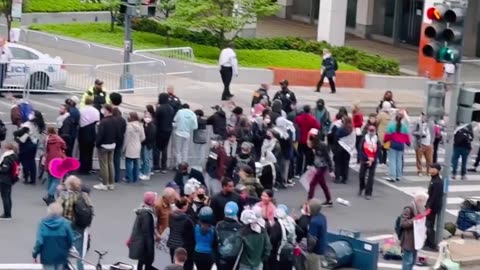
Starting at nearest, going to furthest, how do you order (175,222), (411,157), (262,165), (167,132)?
(175,222), (262,165), (167,132), (411,157)

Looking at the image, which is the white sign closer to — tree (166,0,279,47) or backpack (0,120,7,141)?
tree (166,0,279,47)

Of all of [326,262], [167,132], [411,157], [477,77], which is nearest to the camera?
[326,262]

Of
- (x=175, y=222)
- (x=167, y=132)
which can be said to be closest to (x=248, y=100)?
(x=167, y=132)

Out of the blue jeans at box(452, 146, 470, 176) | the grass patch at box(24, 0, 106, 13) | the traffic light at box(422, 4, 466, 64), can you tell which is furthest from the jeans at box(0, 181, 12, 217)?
the grass patch at box(24, 0, 106, 13)

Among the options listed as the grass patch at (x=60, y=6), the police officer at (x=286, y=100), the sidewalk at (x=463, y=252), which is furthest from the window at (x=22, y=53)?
the sidewalk at (x=463, y=252)

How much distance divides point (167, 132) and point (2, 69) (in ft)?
24.3

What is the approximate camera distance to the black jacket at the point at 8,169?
20859 mm

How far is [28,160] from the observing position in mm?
24000

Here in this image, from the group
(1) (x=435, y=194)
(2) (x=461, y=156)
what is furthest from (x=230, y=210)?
(2) (x=461, y=156)

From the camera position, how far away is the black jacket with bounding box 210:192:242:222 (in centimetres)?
1878

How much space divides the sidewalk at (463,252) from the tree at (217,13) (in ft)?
61.2

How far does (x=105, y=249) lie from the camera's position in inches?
811

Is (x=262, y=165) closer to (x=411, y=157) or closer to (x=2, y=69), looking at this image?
(x=411, y=157)

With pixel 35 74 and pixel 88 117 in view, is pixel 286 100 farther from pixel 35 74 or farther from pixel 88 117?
pixel 35 74
